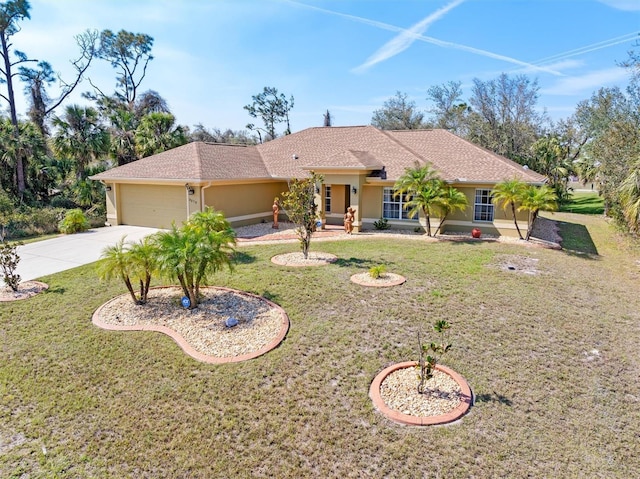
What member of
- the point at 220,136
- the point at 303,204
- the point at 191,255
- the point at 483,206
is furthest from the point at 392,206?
the point at 220,136

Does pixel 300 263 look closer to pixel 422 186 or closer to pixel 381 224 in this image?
pixel 422 186

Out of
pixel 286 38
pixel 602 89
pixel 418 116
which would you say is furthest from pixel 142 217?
pixel 418 116

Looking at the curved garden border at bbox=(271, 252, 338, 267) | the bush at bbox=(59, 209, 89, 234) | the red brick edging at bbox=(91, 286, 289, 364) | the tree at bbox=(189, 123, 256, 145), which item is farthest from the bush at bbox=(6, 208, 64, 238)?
the tree at bbox=(189, 123, 256, 145)

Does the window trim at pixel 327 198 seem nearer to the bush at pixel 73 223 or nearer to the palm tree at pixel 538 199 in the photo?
the palm tree at pixel 538 199

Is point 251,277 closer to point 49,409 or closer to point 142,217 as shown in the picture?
point 49,409

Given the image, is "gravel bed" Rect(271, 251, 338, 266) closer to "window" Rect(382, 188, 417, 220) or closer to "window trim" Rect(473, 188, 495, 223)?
"window" Rect(382, 188, 417, 220)

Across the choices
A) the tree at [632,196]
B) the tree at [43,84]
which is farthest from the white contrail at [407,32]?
the tree at [43,84]
